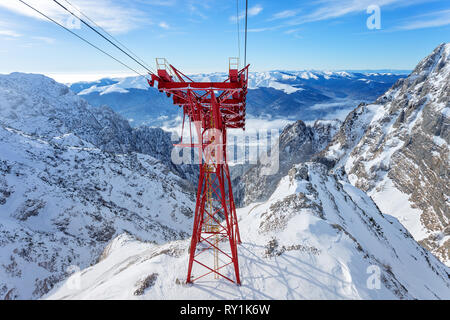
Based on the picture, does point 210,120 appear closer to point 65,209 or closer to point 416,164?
point 65,209

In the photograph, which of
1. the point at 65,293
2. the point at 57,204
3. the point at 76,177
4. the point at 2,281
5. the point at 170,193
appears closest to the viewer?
the point at 65,293

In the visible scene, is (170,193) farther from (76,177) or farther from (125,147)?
(125,147)

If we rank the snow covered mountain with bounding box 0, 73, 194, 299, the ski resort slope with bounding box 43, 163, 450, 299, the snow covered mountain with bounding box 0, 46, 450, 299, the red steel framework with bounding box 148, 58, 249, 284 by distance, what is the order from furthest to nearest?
the snow covered mountain with bounding box 0, 73, 194, 299 < the snow covered mountain with bounding box 0, 46, 450, 299 < the ski resort slope with bounding box 43, 163, 450, 299 < the red steel framework with bounding box 148, 58, 249, 284

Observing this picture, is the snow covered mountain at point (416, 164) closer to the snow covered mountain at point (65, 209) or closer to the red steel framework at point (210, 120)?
the snow covered mountain at point (65, 209)

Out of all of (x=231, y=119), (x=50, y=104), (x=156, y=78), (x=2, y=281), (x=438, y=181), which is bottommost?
(x=438, y=181)

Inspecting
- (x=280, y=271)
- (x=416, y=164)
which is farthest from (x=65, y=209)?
(x=416, y=164)

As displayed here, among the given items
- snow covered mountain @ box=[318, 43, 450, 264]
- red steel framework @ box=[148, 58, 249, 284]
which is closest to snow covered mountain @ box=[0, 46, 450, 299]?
red steel framework @ box=[148, 58, 249, 284]

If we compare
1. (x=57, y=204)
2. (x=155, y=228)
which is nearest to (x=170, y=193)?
(x=155, y=228)

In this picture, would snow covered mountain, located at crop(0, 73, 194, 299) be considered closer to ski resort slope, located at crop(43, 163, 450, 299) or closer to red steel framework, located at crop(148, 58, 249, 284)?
ski resort slope, located at crop(43, 163, 450, 299)
